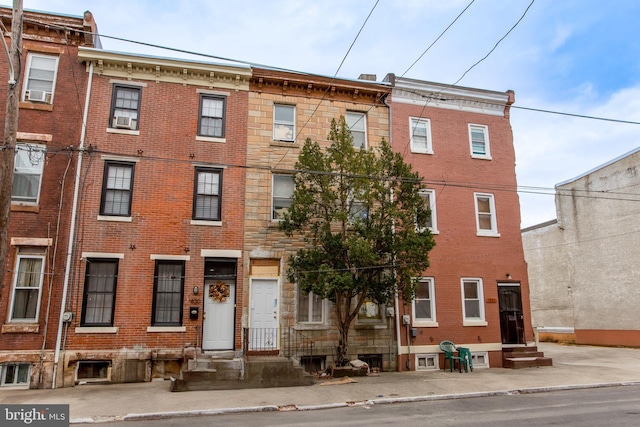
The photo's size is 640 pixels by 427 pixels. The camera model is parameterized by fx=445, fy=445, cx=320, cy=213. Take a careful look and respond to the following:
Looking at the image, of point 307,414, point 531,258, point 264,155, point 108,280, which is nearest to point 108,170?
point 108,280

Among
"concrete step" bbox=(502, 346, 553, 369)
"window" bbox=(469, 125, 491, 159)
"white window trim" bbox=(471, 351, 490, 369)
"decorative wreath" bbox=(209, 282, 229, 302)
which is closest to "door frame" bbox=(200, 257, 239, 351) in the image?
"decorative wreath" bbox=(209, 282, 229, 302)

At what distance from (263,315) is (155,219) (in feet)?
14.9

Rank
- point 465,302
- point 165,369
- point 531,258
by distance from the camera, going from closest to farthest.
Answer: point 165,369 → point 465,302 → point 531,258

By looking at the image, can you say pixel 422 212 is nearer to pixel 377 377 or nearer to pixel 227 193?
pixel 377 377

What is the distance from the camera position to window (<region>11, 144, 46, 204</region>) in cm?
1327

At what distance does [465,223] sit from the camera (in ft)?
55.3

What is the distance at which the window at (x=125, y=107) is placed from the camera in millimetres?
14270

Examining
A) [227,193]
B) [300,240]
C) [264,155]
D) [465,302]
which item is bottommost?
[465,302]

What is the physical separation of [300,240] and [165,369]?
5.68 meters

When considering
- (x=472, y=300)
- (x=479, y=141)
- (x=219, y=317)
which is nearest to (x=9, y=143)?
(x=219, y=317)

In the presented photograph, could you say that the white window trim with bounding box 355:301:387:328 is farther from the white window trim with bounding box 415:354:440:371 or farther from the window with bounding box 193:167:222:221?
the window with bounding box 193:167:222:221

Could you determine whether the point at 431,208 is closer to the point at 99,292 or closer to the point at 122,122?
the point at 122,122

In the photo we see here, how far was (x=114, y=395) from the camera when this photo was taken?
10945 mm

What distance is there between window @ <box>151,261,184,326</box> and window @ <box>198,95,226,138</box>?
451cm
